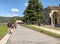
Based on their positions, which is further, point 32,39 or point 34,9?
point 34,9

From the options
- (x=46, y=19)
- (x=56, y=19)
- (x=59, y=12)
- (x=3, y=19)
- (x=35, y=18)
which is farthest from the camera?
(x=3, y=19)

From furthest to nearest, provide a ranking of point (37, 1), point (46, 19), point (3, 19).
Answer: point (3, 19) → point (46, 19) → point (37, 1)

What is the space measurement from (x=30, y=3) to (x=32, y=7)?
1938 mm

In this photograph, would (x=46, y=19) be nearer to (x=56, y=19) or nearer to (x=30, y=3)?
(x=30, y=3)

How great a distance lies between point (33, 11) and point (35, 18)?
3370mm

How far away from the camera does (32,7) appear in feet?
289

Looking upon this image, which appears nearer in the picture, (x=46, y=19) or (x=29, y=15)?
(x=29, y=15)

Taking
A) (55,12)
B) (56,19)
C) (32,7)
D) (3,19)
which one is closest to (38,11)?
(32,7)

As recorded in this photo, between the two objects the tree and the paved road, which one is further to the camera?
the tree

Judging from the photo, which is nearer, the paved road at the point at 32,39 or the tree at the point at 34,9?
the paved road at the point at 32,39

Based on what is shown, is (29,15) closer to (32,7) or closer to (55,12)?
(32,7)

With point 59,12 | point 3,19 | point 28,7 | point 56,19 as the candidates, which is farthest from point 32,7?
point 3,19

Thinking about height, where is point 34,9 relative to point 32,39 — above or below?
above

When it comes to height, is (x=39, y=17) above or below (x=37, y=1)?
below
